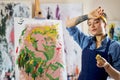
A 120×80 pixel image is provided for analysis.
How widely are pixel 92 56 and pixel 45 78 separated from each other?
1.25ft

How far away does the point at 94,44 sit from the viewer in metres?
1.74

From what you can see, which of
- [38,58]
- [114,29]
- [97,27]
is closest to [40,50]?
[38,58]

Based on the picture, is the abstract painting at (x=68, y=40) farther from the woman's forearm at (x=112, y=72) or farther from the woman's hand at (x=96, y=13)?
the woman's forearm at (x=112, y=72)

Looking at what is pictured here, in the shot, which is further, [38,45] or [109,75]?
[38,45]

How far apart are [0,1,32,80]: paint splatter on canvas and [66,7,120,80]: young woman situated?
370mm

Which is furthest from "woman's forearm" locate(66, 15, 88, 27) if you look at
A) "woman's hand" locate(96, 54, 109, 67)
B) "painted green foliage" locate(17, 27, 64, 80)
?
"woman's hand" locate(96, 54, 109, 67)

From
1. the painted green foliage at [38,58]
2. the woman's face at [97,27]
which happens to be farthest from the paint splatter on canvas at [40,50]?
the woman's face at [97,27]

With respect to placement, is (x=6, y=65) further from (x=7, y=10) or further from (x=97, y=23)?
(x=97, y=23)

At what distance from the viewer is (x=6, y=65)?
1.73 m

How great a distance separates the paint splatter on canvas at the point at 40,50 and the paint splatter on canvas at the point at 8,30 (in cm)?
5

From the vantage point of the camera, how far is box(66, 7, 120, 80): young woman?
1.68 meters

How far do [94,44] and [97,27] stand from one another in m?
0.13

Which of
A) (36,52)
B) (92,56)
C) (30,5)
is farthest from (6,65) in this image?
(92,56)

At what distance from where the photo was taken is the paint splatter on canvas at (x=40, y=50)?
173 centimetres
